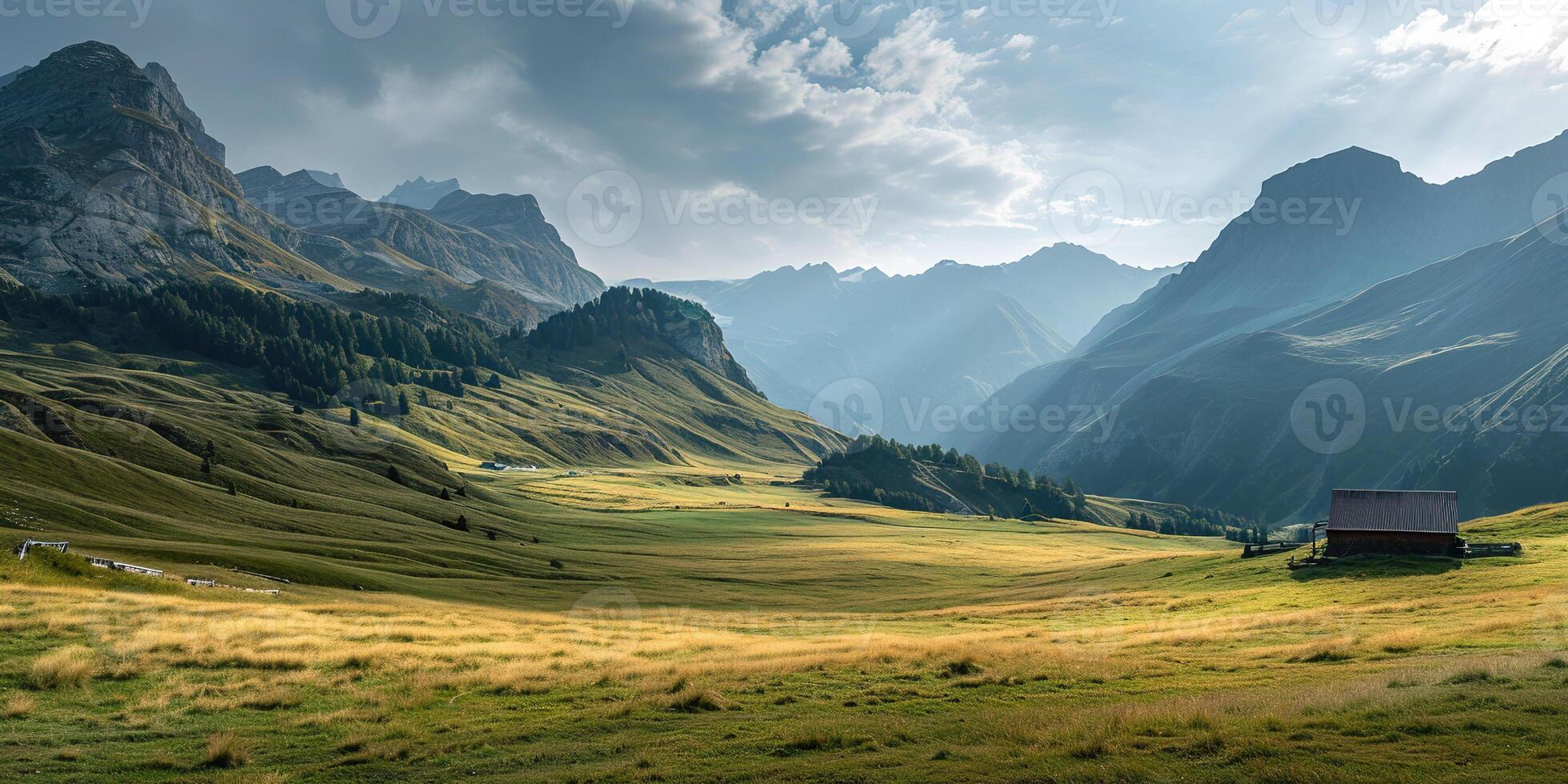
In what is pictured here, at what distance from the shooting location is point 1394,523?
66.6 m

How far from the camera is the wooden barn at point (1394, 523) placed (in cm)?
6438

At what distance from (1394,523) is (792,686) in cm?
6251

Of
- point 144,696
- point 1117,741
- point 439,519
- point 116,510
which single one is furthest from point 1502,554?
point 439,519

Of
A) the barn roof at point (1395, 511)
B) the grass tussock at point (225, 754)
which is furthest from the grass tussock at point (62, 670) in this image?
the barn roof at point (1395, 511)

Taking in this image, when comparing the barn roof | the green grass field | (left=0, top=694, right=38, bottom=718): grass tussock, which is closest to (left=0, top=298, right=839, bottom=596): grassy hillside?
the green grass field

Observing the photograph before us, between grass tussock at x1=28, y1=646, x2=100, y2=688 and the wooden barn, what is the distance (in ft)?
253

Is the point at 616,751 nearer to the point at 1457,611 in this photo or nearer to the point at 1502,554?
the point at 1457,611

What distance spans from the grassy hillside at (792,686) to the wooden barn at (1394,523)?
6.11 m

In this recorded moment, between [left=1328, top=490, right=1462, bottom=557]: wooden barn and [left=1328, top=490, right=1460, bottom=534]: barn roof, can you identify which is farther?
[left=1328, top=490, right=1460, bottom=534]: barn roof

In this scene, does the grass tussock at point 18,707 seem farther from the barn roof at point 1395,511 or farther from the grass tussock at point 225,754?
the barn roof at point 1395,511

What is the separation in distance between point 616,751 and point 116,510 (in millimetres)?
69457

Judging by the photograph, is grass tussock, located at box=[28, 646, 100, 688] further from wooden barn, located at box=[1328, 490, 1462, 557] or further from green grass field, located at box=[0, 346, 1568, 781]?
wooden barn, located at box=[1328, 490, 1462, 557]

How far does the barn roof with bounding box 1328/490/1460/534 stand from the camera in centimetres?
6475

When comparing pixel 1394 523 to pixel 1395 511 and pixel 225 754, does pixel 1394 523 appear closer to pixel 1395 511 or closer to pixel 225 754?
pixel 1395 511
